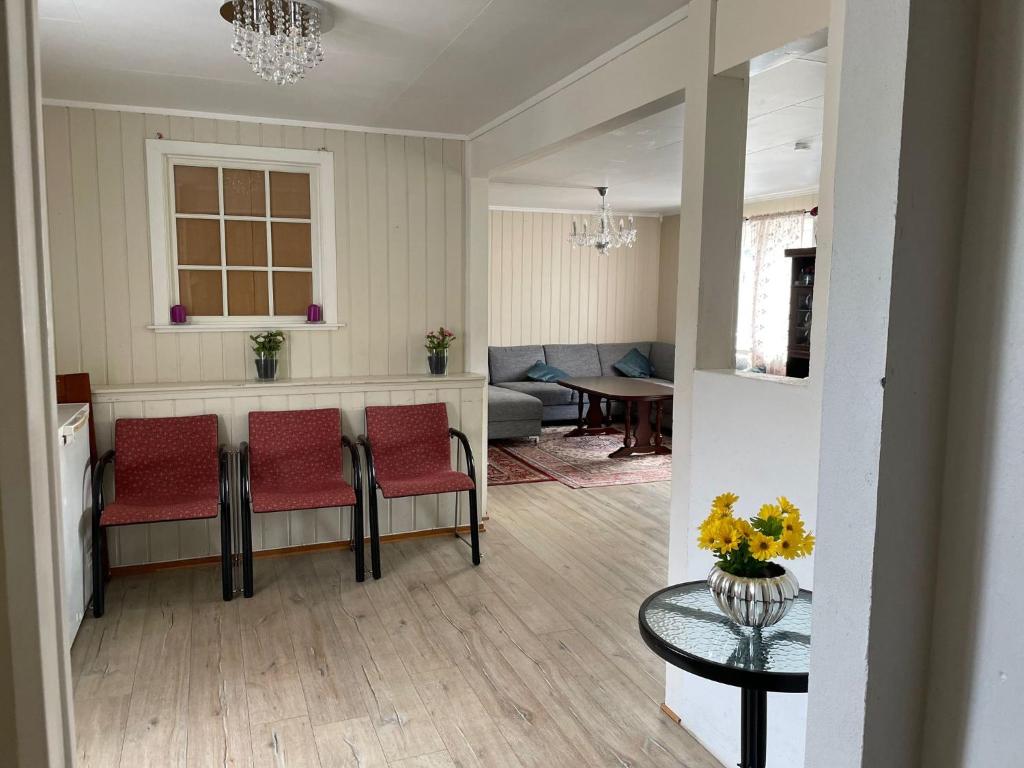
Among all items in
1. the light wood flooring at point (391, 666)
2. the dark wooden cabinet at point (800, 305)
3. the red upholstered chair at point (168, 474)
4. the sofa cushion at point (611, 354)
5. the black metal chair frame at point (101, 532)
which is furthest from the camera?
the sofa cushion at point (611, 354)

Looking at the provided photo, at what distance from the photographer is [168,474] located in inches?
145

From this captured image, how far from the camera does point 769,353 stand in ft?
23.4

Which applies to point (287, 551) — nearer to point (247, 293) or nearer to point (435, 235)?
point (247, 293)

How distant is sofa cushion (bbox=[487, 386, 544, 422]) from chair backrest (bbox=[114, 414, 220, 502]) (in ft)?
10.6

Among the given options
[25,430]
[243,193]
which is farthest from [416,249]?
[25,430]

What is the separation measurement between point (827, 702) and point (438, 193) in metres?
3.97

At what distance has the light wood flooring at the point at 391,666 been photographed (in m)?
2.35

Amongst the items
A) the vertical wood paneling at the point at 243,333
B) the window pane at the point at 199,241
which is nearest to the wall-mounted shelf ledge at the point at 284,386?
the vertical wood paneling at the point at 243,333

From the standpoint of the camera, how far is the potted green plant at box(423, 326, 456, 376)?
4.41 meters

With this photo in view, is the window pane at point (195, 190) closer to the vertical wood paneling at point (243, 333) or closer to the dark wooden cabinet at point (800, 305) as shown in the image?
the vertical wood paneling at point (243, 333)

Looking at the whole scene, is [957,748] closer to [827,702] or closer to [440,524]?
[827,702]

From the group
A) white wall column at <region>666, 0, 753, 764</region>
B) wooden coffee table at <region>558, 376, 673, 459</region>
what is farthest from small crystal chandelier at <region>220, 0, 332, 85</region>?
wooden coffee table at <region>558, 376, 673, 459</region>

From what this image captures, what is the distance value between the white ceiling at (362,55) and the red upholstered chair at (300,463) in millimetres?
1563

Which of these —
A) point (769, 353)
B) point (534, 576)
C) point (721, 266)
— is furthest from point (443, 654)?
point (769, 353)
